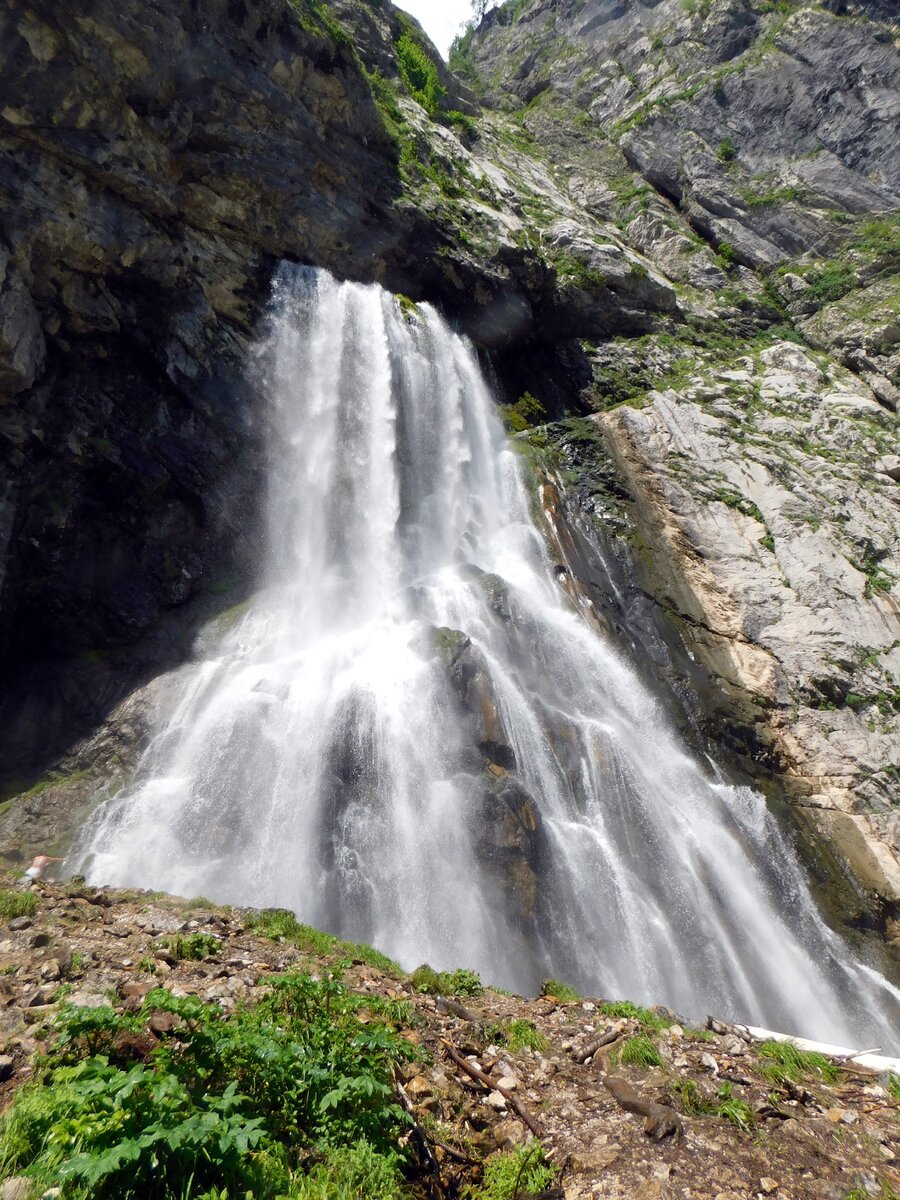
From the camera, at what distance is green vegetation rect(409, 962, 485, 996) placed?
5.39 metres

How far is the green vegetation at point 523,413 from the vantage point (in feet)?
76.9

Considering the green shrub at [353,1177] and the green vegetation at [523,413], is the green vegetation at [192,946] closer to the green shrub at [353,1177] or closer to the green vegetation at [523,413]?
the green shrub at [353,1177]

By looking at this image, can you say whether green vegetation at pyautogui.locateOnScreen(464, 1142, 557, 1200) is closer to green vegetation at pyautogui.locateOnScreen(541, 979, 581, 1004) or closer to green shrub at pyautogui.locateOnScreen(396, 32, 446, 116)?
green vegetation at pyautogui.locateOnScreen(541, 979, 581, 1004)

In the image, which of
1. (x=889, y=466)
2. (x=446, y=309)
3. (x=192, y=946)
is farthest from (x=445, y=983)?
(x=446, y=309)

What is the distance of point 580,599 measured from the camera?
16844mm

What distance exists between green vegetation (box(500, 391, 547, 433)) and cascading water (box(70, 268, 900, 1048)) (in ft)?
28.1

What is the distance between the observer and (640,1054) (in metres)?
4.32

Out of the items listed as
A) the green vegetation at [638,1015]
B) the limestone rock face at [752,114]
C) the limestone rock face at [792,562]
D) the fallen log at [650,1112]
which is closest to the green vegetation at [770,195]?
the limestone rock face at [752,114]

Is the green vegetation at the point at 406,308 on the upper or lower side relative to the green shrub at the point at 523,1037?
upper

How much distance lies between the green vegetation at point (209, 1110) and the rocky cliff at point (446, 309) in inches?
378

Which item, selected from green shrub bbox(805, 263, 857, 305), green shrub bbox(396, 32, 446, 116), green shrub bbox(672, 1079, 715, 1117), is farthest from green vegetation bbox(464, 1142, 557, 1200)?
green shrub bbox(396, 32, 446, 116)

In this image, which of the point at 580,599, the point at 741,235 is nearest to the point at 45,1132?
the point at 580,599

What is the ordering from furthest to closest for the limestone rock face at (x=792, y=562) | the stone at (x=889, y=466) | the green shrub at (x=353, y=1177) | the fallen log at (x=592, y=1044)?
the stone at (x=889, y=466)
the limestone rock face at (x=792, y=562)
the fallen log at (x=592, y=1044)
the green shrub at (x=353, y=1177)

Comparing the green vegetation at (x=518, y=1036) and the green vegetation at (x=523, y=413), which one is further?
the green vegetation at (x=523, y=413)
